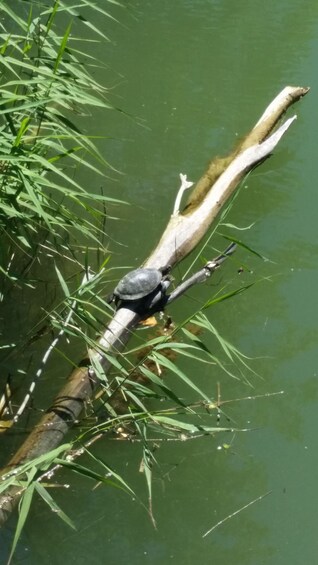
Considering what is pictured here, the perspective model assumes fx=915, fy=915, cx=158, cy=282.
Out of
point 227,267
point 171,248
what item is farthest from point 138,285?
point 227,267

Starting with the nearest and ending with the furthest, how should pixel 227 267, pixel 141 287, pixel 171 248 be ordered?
pixel 141 287 → pixel 171 248 → pixel 227 267

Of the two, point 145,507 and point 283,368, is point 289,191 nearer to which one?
point 283,368

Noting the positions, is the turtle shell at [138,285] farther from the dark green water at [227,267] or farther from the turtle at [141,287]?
the dark green water at [227,267]

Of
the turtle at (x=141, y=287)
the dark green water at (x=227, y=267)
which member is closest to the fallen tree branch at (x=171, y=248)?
the turtle at (x=141, y=287)

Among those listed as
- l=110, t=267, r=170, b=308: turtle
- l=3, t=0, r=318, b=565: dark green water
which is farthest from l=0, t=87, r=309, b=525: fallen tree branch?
l=3, t=0, r=318, b=565: dark green water

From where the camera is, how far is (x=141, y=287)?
124 inches

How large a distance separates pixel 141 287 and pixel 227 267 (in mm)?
810

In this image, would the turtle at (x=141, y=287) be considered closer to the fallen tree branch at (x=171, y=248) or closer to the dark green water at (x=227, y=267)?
the fallen tree branch at (x=171, y=248)

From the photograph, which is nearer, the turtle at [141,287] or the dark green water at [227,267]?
the dark green water at [227,267]

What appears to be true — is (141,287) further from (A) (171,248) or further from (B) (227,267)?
(B) (227,267)

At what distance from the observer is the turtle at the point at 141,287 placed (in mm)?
3143

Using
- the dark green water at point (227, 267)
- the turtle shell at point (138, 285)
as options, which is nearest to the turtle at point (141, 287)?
the turtle shell at point (138, 285)

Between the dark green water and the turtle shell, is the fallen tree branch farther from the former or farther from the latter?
the dark green water

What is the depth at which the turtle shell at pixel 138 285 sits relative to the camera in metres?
3.14
